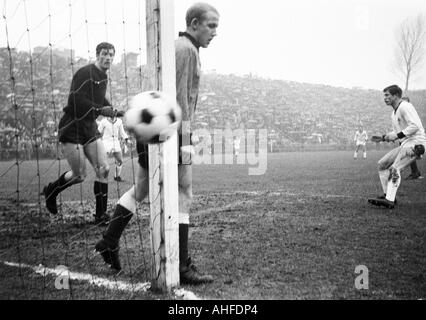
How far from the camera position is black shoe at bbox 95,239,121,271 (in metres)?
3.18

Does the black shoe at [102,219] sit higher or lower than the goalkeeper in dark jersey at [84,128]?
lower

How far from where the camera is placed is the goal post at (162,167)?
2.73 metres

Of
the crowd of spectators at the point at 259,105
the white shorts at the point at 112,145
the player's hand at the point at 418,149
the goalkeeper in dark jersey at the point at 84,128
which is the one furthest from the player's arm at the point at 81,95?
the crowd of spectators at the point at 259,105

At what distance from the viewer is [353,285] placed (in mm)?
2963

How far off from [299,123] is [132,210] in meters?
42.4

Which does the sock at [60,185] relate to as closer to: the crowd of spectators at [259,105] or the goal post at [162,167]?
the goal post at [162,167]

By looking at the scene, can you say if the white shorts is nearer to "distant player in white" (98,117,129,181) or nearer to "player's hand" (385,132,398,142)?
"distant player in white" (98,117,129,181)

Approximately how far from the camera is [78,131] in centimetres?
529

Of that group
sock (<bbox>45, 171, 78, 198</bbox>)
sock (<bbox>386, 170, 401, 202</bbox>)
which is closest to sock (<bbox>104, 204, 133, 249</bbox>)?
sock (<bbox>45, 171, 78, 198</bbox>)

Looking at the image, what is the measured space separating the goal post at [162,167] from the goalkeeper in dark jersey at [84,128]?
2.33 meters

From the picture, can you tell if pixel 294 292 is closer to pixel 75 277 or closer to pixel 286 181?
pixel 75 277

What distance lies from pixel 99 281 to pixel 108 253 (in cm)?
25

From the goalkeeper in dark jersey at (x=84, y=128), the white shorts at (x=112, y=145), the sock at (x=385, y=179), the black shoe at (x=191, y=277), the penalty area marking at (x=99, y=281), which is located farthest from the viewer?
the white shorts at (x=112, y=145)

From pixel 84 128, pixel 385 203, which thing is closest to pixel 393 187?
pixel 385 203
